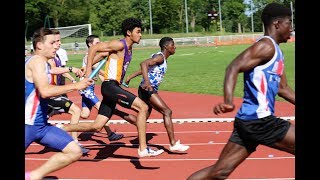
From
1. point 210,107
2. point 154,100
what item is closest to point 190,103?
point 210,107

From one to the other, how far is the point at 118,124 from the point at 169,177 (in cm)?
544

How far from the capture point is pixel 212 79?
22500 millimetres

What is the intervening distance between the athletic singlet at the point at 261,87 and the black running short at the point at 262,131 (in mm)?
61

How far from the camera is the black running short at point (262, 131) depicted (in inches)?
199

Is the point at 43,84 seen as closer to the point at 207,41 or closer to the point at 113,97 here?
the point at 113,97

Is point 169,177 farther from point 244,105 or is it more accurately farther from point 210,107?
point 210,107

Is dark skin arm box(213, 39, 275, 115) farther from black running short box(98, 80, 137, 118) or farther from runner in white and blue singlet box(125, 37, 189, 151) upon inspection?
runner in white and blue singlet box(125, 37, 189, 151)

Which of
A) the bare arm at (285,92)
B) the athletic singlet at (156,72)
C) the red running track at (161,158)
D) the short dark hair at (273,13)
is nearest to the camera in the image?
the short dark hair at (273,13)

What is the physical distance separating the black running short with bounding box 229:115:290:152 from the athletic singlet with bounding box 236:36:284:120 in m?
0.06

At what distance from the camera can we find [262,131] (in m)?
5.06

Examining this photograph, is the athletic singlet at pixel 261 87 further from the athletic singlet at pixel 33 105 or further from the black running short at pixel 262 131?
the athletic singlet at pixel 33 105

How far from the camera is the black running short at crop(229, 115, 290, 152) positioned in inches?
199

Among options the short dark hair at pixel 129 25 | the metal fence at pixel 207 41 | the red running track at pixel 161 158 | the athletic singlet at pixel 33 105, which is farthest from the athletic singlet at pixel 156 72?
the metal fence at pixel 207 41
